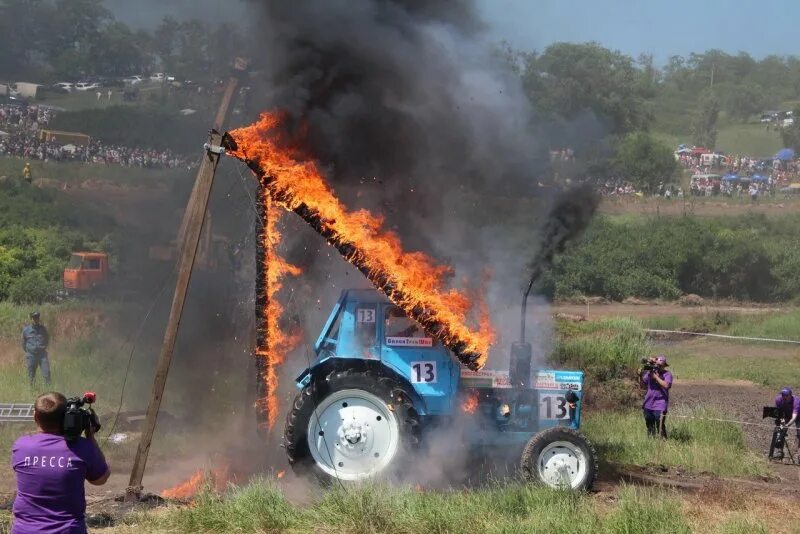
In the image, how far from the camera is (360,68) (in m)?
13.1

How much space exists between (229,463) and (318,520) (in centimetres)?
308

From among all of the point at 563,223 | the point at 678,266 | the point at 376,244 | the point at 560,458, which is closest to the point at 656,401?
the point at 563,223

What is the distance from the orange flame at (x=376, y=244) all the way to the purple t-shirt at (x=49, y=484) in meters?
5.29

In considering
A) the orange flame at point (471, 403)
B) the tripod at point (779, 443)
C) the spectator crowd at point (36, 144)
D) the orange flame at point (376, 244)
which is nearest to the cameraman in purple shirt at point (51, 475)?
the orange flame at point (376, 244)

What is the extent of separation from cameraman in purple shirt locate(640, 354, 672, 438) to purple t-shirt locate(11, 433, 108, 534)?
10.4m

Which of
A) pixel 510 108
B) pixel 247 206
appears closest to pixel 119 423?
pixel 247 206

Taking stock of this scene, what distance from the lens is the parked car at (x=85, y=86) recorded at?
37.4 metres

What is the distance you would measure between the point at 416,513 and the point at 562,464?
251cm

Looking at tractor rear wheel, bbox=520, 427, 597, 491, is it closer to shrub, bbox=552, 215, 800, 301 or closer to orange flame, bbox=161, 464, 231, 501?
orange flame, bbox=161, 464, 231, 501

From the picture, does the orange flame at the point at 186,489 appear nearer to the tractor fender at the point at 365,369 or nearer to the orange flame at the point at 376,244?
the tractor fender at the point at 365,369

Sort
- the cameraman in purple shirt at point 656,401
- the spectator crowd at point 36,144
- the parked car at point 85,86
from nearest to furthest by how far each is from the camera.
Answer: the cameraman in purple shirt at point 656,401, the spectator crowd at point 36,144, the parked car at point 85,86

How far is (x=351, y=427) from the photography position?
33.6 ft

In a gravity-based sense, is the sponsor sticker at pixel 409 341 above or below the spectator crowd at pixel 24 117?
below

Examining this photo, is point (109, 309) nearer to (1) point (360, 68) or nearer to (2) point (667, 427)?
(1) point (360, 68)
